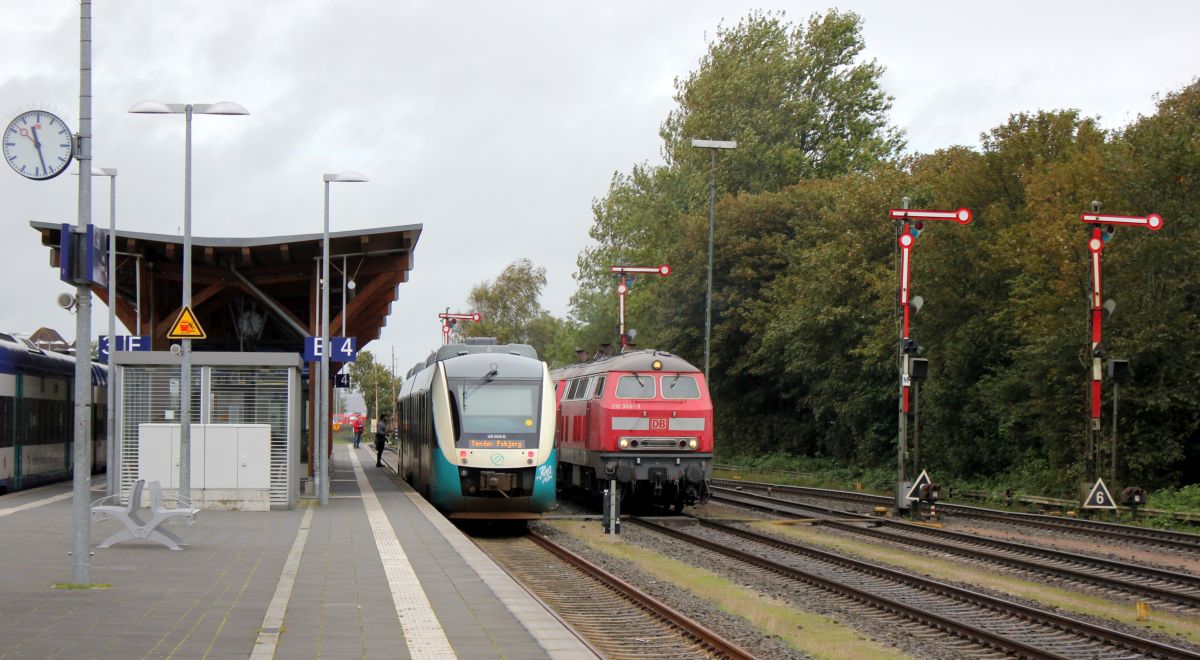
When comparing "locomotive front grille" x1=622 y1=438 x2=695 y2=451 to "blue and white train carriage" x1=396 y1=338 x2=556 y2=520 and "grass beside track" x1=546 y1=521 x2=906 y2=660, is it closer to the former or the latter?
"blue and white train carriage" x1=396 y1=338 x2=556 y2=520

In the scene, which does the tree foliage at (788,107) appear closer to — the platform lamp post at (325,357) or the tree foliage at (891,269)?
the tree foliage at (891,269)

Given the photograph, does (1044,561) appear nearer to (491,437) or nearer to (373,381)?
(491,437)

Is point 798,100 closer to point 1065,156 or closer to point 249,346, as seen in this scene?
point 1065,156

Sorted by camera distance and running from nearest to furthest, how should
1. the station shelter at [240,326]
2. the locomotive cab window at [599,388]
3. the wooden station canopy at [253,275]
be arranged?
the station shelter at [240,326]
the locomotive cab window at [599,388]
the wooden station canopy at [253,275]

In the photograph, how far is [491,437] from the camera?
21.0 metres

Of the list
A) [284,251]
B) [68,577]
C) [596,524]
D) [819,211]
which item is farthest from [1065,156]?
[68,577]

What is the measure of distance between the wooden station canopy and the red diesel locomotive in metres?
Result: 7.51

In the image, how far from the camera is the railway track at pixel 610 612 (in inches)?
420

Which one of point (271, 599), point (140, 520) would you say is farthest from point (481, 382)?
point (271, 599)

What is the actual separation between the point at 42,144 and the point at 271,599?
176 inches

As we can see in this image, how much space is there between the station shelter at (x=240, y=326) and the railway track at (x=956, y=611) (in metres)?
8.25

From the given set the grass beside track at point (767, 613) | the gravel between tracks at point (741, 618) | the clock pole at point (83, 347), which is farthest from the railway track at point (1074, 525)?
the clock pole at point (83, 347)

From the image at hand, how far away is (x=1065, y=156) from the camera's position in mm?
33375

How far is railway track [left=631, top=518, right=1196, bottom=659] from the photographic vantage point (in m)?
10.6
